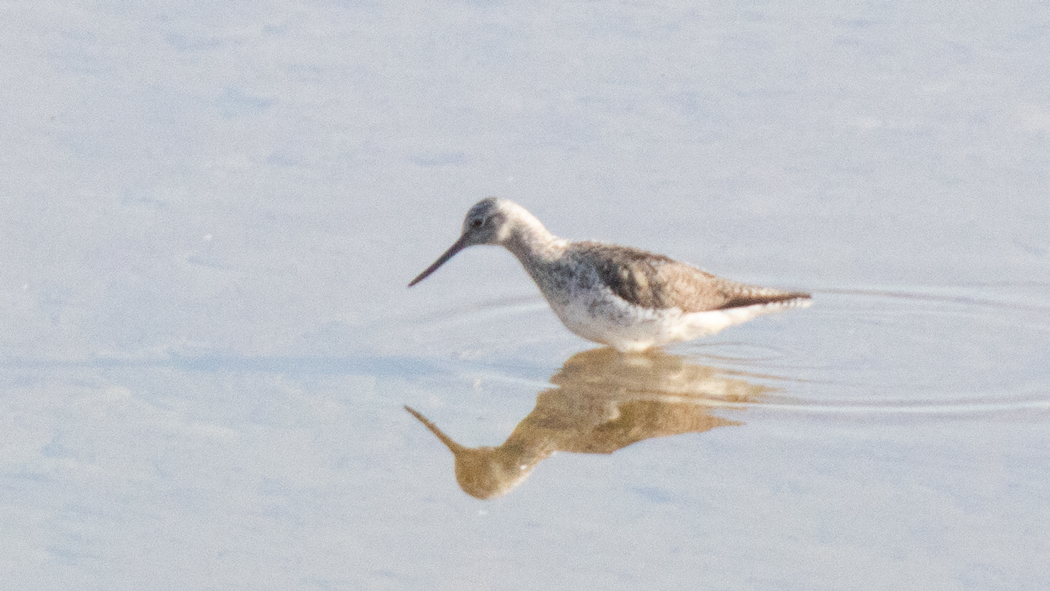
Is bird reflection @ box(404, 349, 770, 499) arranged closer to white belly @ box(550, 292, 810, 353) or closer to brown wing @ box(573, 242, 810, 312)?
white belly @ box(550, 292, 810, 353)

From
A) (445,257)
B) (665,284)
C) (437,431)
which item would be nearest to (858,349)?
(665,284)

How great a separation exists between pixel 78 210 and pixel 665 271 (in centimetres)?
327

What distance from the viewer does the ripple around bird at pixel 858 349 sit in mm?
7441

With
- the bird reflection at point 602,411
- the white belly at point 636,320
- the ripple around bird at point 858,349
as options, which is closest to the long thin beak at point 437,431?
the bird reflection at point 602,411

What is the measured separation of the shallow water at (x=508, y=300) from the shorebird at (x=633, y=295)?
191 millimetres

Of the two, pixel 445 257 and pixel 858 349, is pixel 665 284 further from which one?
pixel 445 257

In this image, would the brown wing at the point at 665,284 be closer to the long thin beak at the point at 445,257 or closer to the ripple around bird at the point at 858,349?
the ripple around bird at the point at 858,349

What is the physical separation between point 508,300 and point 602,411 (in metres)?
1.42

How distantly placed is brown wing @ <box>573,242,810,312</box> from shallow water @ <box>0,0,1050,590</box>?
0.93ft

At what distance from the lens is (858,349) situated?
809cm

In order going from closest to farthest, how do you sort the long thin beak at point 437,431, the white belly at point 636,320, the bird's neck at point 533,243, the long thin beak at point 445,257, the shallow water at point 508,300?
the shallow water at point 508,300, the long thin beak at point 437,431, the white belly at point 636,320, the bird's neck at point 533,243, the long thin beak at point 445,257

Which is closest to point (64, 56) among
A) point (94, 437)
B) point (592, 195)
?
point (592, 195)

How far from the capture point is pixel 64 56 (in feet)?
35.5

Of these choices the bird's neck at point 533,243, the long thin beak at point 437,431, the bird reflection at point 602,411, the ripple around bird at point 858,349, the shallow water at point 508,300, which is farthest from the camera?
the bird's neck at point 533,243
